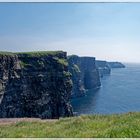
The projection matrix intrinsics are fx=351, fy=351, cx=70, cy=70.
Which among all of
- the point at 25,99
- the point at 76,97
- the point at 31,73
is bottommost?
the point at 76,97

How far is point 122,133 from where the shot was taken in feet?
41.8

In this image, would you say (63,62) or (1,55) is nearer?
(1,55)

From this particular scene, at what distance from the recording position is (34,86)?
364ft

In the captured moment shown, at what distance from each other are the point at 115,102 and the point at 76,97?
47573mm

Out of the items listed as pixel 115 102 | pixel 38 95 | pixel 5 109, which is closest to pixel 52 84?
pixel 38 95

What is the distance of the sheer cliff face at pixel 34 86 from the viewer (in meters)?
102

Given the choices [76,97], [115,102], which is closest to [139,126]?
[115,102]

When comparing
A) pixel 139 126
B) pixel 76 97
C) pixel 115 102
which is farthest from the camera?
pixel 76 97

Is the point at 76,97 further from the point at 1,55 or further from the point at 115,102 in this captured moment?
the point at 1,55

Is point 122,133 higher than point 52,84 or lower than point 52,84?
higher

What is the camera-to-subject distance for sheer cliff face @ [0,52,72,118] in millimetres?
101981

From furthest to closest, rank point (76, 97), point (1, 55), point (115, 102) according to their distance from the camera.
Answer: point (76, 97), point (115, 102), point (1, 55)

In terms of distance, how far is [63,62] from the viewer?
407 ft

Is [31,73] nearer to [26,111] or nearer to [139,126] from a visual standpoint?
[26,111]
